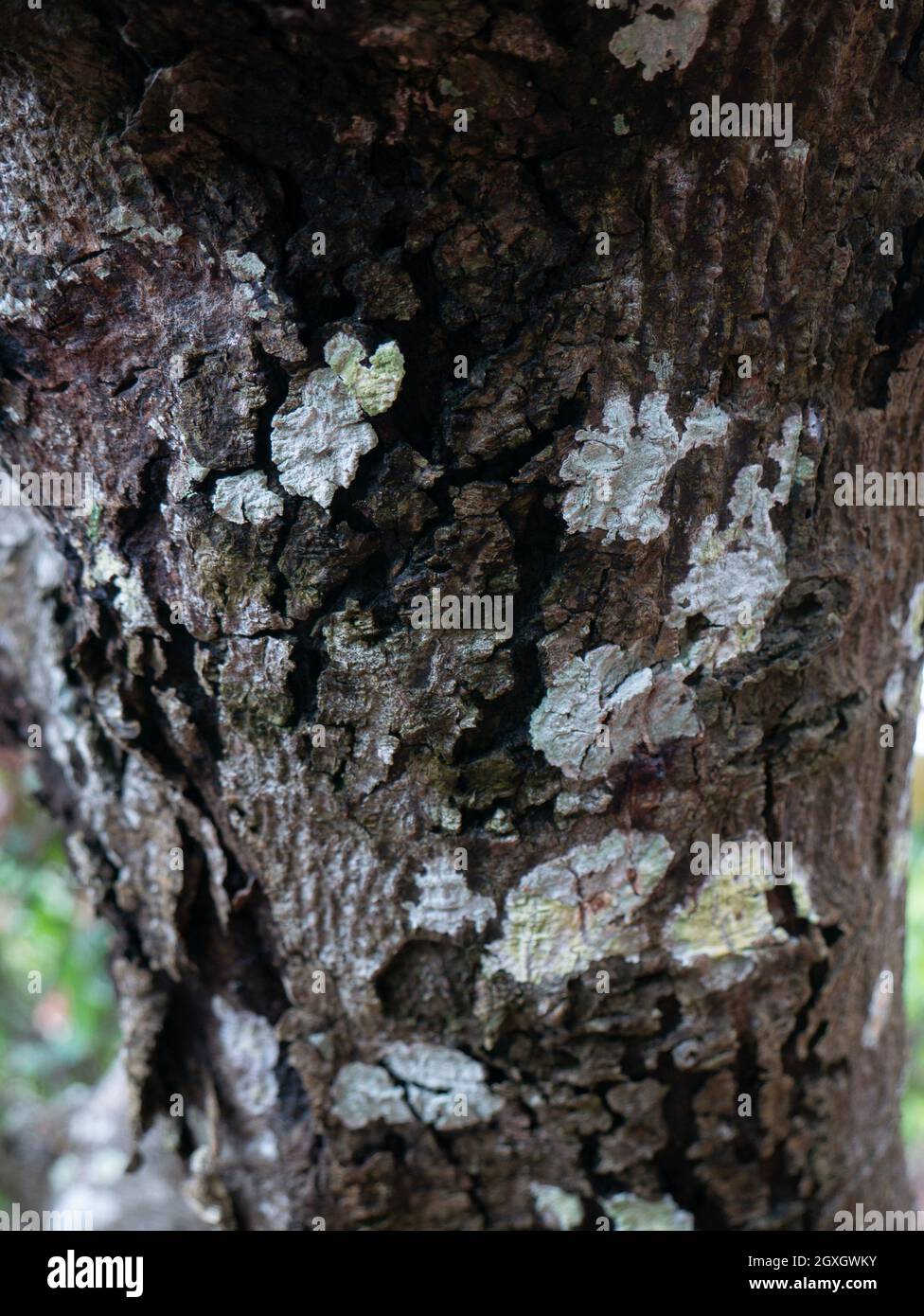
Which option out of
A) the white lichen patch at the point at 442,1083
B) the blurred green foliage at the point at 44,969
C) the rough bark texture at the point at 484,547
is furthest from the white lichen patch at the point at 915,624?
the blurred green foliage at the point at 44,969

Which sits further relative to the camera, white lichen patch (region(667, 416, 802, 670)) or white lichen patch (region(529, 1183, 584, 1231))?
white lichen patch (region(529, 1183, 584, 1231))

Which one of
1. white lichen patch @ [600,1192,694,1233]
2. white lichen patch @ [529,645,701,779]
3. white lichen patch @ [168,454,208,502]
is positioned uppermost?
white lichen patch @ [168,454,208,502]

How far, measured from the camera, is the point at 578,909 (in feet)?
2.90

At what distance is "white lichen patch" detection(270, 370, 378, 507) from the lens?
74 cm

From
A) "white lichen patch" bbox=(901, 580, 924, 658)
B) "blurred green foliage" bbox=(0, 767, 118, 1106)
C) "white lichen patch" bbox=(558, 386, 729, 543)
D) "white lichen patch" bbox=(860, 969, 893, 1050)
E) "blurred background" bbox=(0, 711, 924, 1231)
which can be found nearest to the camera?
"white lichen patch" bbox=(558, 386, 729, 543)

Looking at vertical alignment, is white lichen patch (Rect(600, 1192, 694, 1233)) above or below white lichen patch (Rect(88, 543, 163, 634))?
below

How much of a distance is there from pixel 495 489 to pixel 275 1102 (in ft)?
2.42

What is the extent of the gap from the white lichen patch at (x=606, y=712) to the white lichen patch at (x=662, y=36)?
43cm

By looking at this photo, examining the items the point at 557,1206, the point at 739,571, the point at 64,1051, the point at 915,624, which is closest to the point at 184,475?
the point at 739,571

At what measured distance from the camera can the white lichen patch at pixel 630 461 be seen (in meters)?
0.75

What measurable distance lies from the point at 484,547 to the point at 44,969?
7.52 feet

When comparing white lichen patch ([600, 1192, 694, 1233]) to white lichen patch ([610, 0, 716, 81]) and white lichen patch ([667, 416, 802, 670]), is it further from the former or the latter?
white lichen patch ([610, 0, 716, 81])

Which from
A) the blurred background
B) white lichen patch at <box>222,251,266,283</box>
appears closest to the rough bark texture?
white lichen patch at <box>222,251,266,283</box>

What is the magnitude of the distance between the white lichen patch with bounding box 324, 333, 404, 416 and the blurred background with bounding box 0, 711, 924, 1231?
85 cm
